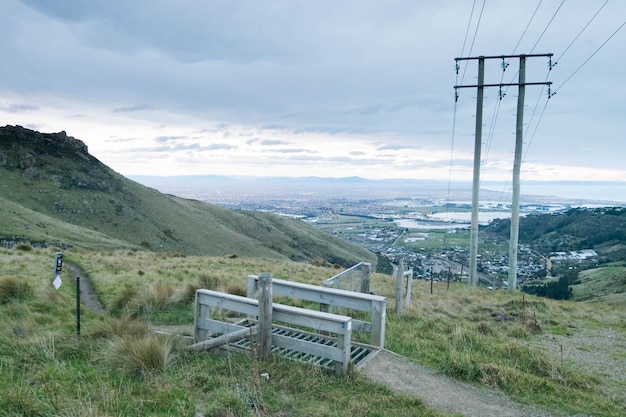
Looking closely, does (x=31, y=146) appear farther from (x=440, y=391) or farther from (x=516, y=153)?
(x=440, y=391)

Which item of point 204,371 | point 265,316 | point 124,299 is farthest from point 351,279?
point 204,371

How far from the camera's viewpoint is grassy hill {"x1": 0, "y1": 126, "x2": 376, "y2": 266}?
57066 mm

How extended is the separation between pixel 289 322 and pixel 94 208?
2600 inches

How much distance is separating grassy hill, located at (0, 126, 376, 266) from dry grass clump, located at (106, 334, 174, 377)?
3921 centimetres

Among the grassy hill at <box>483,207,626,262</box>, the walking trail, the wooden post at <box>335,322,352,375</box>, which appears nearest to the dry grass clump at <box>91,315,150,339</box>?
the wooden post at <box>335,322,352,375</box>

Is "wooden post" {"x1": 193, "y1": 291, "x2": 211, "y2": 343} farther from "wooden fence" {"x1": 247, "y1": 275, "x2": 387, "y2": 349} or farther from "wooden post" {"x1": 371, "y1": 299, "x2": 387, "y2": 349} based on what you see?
"wooden post" {"x1": 371, "y1": 299, "x2": 387, "y2": 349}

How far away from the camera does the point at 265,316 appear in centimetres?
702

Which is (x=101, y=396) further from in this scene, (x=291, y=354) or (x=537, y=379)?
(x=537, y=379)

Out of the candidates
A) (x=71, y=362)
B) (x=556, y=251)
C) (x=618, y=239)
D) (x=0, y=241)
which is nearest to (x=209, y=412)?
(x=71, y=362)

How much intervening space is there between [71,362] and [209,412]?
2.74m

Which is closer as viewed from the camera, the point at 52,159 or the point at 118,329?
the point at 118,329

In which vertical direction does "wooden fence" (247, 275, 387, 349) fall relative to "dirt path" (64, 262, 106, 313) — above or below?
above

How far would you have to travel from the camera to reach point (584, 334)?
38.9 feet

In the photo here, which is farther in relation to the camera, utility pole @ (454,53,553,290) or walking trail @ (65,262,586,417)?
utility pole @ (454,53,553,290)
